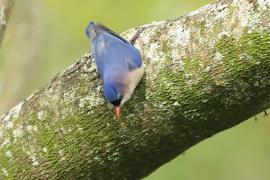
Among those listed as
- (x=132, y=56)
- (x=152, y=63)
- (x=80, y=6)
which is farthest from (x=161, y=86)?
(x=80, y=6)

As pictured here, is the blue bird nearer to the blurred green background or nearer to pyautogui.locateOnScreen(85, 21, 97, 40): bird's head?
pyautogui.locateOnScreen(85, 21, 97, 40): bird's head

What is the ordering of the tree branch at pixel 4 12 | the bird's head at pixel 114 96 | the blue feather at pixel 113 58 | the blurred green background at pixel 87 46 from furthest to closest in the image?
1. the blurred green background at pixel 87 46
2. the tree branch at pixel 4 12
3. the blue feather at pixel 113 58
4. the bird's head at pixel 114 96

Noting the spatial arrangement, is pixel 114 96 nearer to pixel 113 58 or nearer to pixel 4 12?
pixel 113 58

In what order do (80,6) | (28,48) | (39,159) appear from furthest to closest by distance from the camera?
(80,6) < (28,48) < (39,159)

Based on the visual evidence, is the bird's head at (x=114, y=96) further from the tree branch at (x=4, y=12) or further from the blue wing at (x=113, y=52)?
the tree branch at (x=4, y=12)

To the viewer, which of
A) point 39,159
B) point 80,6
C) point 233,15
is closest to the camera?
point 233,15

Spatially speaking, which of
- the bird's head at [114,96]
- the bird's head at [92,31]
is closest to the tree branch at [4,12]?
the bird's head at [92,31]

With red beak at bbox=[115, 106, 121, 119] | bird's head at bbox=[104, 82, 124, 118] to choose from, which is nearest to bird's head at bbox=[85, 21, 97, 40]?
bird's head at bbox=[104, 82, 124, 118]

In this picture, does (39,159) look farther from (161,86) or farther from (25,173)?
(161,86)
